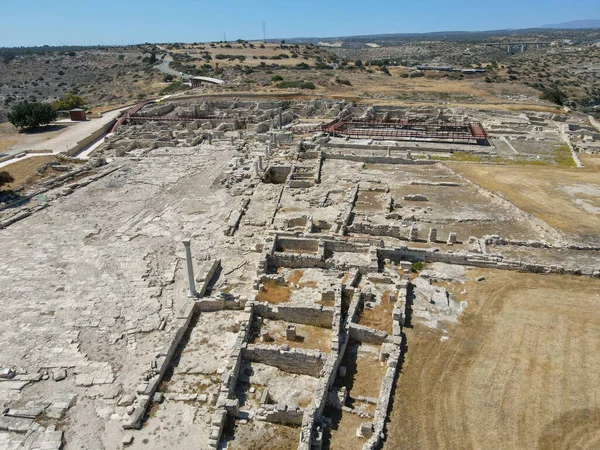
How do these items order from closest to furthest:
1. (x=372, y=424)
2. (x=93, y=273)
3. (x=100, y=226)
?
1. (x=372, y=424)
2. (x=93, y=273)
3. (x=100, y=226)

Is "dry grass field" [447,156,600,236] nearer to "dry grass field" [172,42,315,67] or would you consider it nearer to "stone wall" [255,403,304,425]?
"stone wall" [255,403,304,425]

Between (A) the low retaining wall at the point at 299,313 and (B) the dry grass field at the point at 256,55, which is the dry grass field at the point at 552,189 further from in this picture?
(B) the dry grass field at the point at 256,55

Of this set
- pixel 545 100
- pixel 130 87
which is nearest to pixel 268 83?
pixel 130 87

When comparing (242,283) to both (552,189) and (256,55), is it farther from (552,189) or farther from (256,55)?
(256,55)

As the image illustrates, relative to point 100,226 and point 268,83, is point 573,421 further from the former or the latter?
point 268,83

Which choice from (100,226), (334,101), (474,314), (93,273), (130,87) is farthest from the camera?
(130,87)

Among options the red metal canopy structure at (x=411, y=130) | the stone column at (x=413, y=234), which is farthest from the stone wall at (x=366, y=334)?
the red metal canopy structure at (x=411, y=130)

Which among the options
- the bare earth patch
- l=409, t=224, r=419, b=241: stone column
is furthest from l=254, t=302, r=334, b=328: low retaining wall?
the bare earth patch
